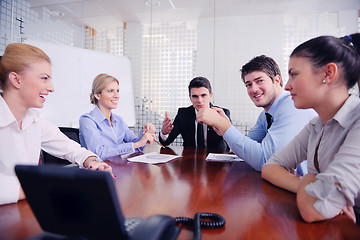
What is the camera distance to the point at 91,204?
0.38 meters

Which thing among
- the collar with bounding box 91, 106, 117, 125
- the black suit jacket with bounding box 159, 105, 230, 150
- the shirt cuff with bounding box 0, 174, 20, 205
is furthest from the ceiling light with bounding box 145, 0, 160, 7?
the shirt cuff with bounding box 0, 174, 20, 205

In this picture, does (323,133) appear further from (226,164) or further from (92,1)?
(92,1)

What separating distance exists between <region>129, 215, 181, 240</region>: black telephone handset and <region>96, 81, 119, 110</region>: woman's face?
1.95m

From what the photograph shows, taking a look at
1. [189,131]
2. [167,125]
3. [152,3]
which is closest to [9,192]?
[167,125]

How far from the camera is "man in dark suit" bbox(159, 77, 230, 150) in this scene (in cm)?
285

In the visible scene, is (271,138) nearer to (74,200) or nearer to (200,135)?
(74,200)

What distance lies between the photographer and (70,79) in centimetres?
351

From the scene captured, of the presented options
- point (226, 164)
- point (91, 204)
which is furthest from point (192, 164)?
point (91, 204)

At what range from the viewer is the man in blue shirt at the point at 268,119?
4.45ft

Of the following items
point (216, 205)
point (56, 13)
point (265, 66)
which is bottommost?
point (216, 205)

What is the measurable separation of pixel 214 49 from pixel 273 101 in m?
2.67

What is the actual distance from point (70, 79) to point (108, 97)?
166 cm

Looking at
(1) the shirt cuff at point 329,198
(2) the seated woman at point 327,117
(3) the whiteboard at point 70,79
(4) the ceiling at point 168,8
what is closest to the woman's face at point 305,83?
(2) the seated woman at point 327,117

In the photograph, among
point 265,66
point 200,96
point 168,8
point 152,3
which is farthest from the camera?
point 168,8
